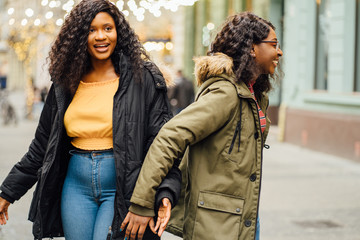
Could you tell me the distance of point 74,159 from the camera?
295 cm

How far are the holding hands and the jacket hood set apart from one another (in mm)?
660

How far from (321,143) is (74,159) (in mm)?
10000

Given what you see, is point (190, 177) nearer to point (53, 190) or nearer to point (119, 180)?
point (119, 180)

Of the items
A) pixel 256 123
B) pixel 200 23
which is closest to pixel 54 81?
pixel 256 123

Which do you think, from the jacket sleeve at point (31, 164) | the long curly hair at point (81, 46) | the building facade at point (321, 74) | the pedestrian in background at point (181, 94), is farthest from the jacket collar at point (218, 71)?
the pedestrian in background at point (181, 94)

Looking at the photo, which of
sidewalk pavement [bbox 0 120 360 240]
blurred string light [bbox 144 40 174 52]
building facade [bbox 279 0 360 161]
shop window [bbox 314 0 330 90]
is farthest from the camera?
blurred string light [bbox 144 40 174 52]

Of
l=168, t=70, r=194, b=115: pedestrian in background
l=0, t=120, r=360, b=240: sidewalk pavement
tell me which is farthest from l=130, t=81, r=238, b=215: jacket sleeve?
l=168, t=70, r=194, b=115: pedestrian in background

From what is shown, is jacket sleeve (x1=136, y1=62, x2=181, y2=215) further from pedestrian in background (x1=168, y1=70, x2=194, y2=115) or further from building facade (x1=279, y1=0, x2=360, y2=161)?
pedestrian in background (x1=168, y1=70, x2=194, y2=115)

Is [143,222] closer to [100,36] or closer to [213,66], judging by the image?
[213,66]

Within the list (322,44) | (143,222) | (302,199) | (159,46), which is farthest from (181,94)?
(143,222)

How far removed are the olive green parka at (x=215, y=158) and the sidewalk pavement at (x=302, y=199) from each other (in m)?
2.99

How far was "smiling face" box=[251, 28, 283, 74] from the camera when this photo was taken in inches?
112

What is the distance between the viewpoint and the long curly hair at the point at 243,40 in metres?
2.80

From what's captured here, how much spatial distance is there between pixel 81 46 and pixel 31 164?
28.2 inches
